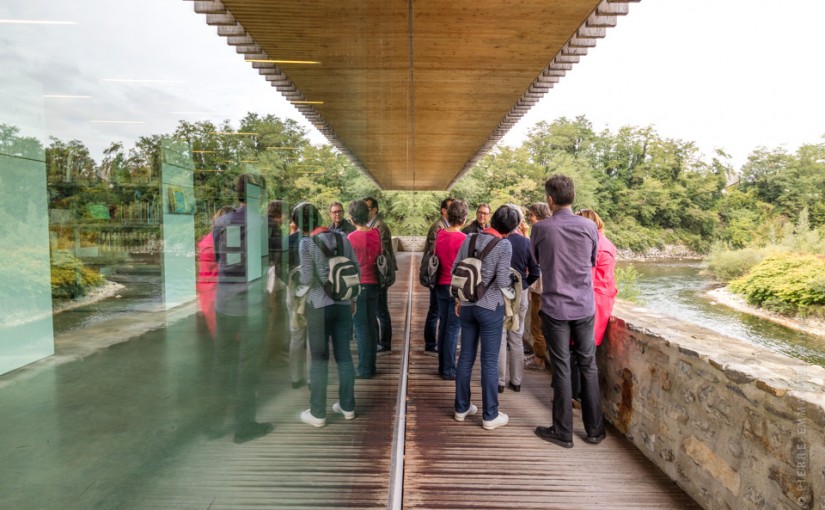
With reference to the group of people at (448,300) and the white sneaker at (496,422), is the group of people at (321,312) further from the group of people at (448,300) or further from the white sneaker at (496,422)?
the white sneaker at (496,422)

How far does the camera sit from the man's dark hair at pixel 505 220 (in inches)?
140

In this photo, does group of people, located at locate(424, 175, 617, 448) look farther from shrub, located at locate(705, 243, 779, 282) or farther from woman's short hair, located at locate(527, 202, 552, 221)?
shrub, located at locate(705, 243, 779, 282)

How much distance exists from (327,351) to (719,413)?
76.8 inches

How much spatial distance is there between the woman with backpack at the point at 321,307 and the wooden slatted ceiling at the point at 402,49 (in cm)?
71

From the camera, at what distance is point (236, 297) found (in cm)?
170

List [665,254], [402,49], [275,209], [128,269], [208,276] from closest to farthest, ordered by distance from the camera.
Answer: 1. [128,269]
2. [208,276]
3. [275,209]
4. [402,49]
5. [665,254]

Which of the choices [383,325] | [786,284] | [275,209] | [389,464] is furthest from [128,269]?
[786,284]

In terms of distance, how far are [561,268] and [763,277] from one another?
12.0 m

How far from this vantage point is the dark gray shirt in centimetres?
302

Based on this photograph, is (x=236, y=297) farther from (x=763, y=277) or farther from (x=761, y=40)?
(x=761, y=40)

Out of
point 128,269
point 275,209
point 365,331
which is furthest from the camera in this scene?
point 365,331

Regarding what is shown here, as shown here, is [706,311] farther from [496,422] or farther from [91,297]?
[91,297]

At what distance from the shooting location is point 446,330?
4.32 metres

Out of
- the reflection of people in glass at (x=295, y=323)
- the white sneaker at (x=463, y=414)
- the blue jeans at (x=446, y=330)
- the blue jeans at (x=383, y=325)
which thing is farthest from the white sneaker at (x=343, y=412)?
the blue jeans at (x=446, y=330)
